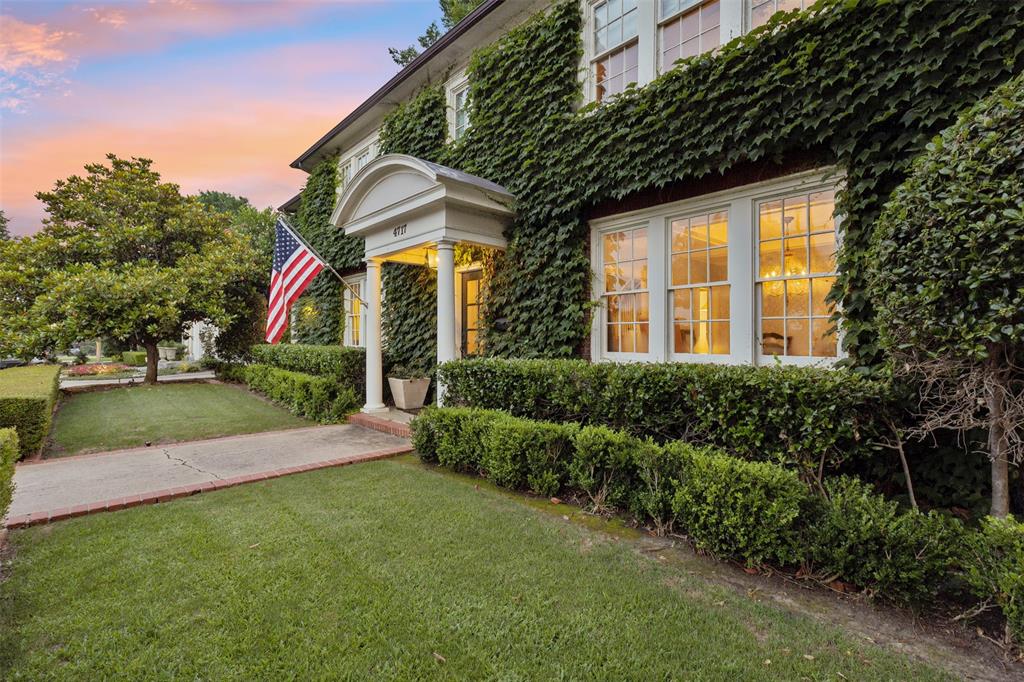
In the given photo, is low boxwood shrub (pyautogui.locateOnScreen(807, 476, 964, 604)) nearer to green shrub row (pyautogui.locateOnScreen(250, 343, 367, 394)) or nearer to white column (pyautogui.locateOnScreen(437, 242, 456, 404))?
white column (pyautogui.locateOnScreen(437, 242, 456, 404))

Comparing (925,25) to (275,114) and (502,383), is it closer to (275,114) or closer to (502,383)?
(502,383)

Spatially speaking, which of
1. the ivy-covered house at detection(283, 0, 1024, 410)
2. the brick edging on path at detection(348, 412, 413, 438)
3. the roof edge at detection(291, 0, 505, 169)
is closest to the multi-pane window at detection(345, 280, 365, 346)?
the ivy-covered house at detection(283, 0, 1024, 410)

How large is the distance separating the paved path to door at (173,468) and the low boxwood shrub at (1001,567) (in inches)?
207

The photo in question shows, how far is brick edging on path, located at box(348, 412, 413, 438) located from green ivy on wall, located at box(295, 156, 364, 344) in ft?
16.3

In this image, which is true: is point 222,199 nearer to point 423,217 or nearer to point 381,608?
point 423,217

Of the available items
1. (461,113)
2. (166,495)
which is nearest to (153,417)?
(166,495)

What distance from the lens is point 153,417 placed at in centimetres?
821

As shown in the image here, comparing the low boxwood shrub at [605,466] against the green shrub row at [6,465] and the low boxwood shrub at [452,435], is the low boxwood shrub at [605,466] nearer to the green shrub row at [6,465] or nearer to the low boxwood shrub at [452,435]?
the low boxwood shrub at [452,435]

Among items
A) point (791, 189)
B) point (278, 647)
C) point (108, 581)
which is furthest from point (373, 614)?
point (791, 189)

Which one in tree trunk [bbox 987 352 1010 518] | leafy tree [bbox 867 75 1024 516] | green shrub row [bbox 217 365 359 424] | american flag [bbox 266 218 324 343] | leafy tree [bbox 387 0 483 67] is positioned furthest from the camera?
leafy tree [bbox 387 0 483 67]

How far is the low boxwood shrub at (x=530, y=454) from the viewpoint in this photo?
4.21m

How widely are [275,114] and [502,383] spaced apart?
1171cm

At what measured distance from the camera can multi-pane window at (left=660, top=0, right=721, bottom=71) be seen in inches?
202

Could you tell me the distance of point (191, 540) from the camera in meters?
3.29
